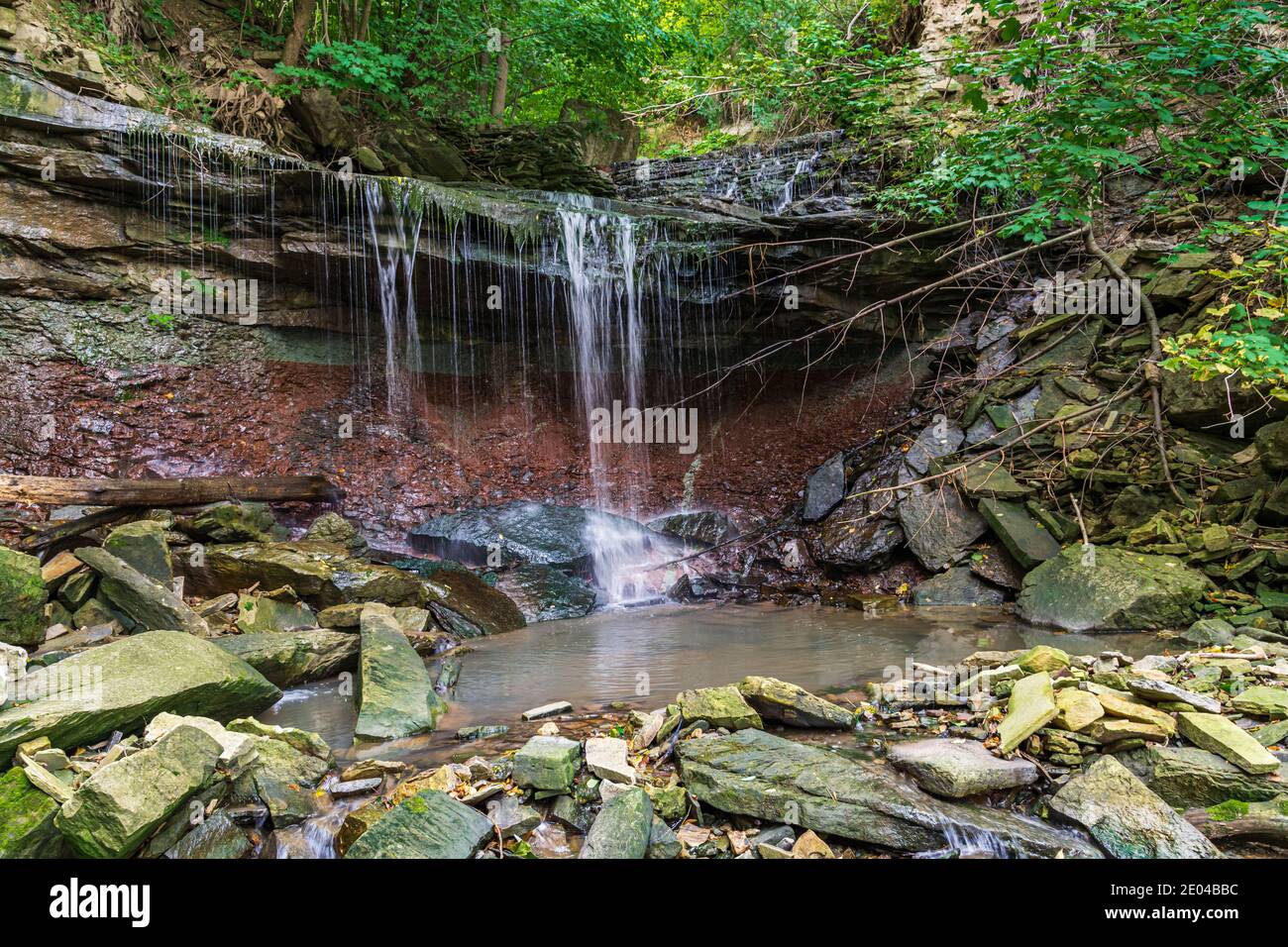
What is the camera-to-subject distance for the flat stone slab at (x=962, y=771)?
9.09 feet

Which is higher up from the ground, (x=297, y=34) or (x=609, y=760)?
(x=297, y=34)

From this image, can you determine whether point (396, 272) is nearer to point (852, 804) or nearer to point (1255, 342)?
point (852, 804)

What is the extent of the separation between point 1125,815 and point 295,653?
15.6 feet

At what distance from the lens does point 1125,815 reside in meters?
2.47

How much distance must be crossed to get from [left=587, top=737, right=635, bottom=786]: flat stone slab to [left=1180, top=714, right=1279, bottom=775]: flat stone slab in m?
2.45

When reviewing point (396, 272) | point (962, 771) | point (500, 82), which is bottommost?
point (962, 771)

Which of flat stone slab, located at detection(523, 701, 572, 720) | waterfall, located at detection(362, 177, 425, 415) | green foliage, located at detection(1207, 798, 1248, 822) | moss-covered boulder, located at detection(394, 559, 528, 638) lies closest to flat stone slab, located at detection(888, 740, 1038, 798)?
green foliage, located at detection(1207, 798, 1248, 822)

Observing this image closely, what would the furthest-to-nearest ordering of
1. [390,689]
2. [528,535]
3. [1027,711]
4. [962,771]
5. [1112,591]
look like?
[528,535]
[1112,591]
[390,689]
[1027,711]
[962,771]

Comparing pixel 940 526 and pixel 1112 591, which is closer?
pixel 1112 591

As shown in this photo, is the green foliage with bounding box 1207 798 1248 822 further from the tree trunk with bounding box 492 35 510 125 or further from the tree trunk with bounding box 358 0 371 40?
the tree trunk with bounding box 492 35 510 125

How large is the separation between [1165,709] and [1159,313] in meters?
6.28

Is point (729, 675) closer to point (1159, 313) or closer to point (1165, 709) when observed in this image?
point (1165, 709)

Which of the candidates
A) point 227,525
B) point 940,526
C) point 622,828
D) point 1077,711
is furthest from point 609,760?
point 940,526

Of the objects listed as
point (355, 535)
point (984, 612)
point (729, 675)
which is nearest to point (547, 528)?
point (355, 535)
